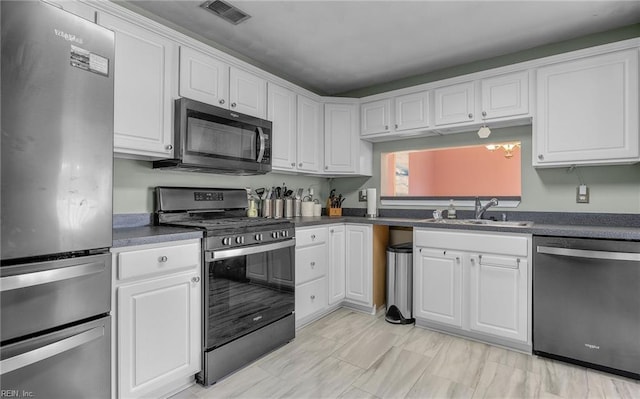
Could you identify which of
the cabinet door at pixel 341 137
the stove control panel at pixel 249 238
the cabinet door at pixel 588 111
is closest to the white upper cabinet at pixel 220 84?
the cabinet door at pixel 341 137

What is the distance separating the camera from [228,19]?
239 cm

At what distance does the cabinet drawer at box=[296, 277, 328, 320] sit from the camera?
2.70 meters

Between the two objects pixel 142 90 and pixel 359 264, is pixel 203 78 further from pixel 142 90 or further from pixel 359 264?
pixel 359 264

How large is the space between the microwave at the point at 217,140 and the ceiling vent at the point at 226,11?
676mm

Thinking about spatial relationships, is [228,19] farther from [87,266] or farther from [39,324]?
[39,324]

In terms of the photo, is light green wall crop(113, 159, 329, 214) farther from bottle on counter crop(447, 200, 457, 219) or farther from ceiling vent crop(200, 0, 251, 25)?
bottle on counter crop(447, 200, 457, 219)

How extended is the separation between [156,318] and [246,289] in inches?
23.2

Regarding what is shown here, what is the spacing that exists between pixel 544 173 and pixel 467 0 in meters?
1.58

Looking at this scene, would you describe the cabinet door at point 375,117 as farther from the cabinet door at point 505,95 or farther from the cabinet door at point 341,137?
the cabinet door at point 505,95

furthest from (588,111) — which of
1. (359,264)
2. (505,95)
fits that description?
(359,264)

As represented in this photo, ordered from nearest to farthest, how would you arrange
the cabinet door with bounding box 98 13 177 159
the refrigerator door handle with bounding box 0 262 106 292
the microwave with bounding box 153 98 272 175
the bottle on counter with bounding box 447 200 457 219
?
the refrigerator door handle with bounding box 0 262 106 292 < the cabinet door with bounding box 98 13 177 159 < the microwave with bounding box 153 98 272 175 < the bottle on counter with bounding box 447 200 457 219

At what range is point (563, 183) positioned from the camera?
2680 mm

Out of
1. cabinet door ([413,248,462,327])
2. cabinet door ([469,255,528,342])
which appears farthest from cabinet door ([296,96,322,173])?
cabinet door ([469,255,528,342])

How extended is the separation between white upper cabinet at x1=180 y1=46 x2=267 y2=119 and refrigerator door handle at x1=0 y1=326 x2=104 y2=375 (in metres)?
1.53
